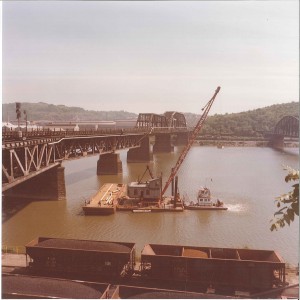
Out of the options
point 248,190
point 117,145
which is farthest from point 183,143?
point 248,190

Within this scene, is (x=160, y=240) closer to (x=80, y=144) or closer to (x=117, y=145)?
(x=80, y=144)

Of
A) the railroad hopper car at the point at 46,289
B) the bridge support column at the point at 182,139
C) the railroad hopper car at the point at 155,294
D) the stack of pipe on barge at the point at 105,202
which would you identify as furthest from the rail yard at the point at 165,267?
the bridge support column at the point at 182,139

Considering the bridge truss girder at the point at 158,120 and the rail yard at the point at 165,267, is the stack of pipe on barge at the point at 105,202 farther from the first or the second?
the bridge truss girder at the point at 158,120

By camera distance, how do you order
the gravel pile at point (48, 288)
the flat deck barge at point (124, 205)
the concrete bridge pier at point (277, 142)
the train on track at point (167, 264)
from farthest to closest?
the concrete bridge pier at point (277, 142)
the flat deck barge at point (124, 205)
the train on track at point (167, 264)
the gravel pile at point (48, 288)

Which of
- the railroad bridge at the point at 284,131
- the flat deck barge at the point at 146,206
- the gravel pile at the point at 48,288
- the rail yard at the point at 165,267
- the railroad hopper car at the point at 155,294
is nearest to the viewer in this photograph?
the railroad hopper car at the point at 155,294

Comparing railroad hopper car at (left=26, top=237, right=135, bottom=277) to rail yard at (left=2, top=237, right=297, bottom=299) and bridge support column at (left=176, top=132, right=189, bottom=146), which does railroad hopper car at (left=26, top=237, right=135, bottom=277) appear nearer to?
rail yard at (left=2, top=237, right=297, bottom=299)

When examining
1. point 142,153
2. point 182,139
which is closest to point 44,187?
point 142,153
